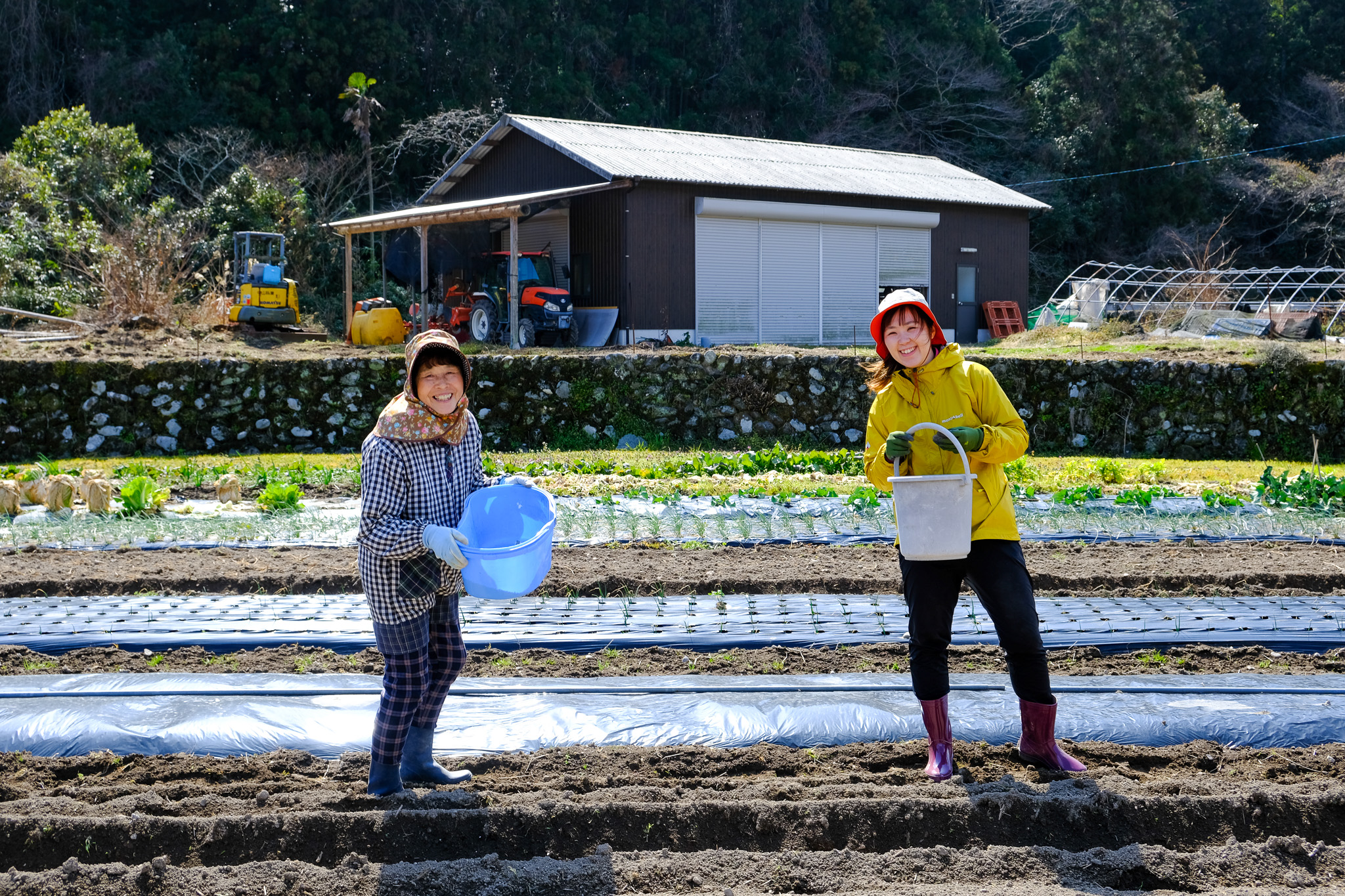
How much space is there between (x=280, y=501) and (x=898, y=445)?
5.95 metres

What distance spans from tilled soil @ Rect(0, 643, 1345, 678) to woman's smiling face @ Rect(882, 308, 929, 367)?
5.01ft

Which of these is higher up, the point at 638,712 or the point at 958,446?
the point at 958,446

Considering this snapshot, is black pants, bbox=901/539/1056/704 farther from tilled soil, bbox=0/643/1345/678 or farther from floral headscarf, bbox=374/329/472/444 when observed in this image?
floral headscarf, bbox=374/329/472/444

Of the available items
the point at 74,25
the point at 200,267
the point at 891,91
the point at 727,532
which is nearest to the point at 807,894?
the point at 727,532

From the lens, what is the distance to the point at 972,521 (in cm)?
341

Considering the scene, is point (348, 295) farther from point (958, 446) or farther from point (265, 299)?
point (958, 446)

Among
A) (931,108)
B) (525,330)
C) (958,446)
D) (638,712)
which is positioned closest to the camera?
(958,446)

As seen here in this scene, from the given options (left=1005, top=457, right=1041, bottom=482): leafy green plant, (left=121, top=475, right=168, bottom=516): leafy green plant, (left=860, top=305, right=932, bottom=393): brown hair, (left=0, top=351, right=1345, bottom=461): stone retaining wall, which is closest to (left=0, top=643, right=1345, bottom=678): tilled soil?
Answer: (left=860, top=305, right=932, bottom=393): brown hair

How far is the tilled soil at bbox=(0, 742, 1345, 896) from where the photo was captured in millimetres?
2805

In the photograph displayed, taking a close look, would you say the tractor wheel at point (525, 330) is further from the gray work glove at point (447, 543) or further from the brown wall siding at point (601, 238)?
the gray work glove at point (447, 543)

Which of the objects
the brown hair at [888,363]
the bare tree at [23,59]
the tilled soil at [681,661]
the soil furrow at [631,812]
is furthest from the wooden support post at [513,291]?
the bare tree at [23,59]

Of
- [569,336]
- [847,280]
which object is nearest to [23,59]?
[569,336]

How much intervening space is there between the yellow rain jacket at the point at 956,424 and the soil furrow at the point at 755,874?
3.22ft

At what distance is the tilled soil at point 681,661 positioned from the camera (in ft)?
14.9
